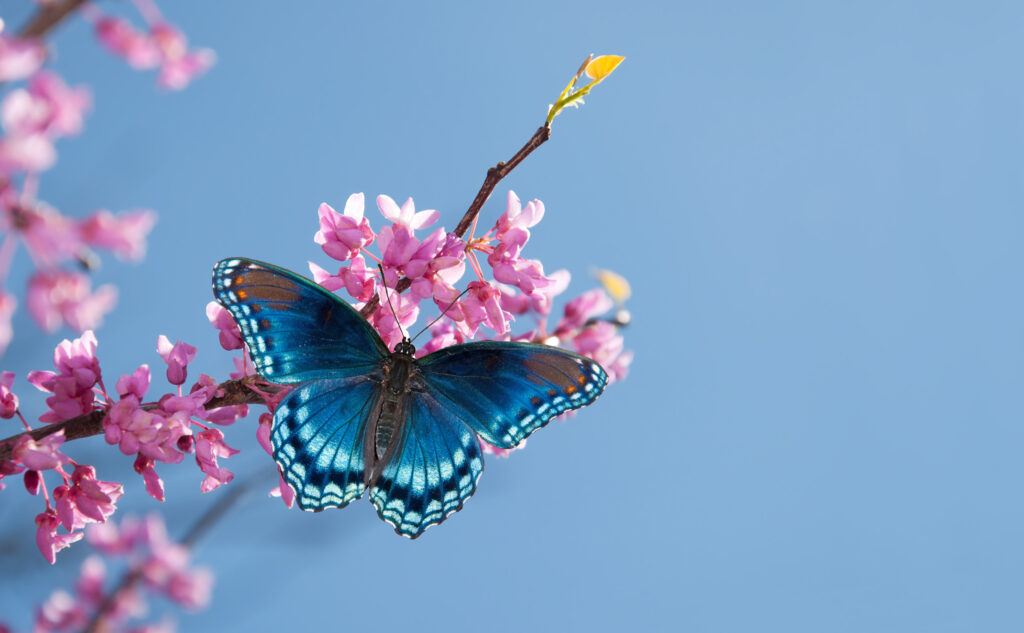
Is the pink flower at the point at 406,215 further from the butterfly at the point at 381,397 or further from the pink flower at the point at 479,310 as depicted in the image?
the butterfly at the point at 381,397

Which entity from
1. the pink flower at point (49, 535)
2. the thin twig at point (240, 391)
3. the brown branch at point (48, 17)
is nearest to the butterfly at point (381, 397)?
the thin twig at point (240, 391)

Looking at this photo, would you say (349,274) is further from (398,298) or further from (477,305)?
(477,305)

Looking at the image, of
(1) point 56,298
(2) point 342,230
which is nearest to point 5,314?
(1) point 56,298

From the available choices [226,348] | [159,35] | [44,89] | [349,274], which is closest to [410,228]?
[349,274]

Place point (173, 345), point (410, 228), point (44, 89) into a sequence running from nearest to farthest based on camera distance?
point (44, 89) → point (173, 345) → point (410, 228)

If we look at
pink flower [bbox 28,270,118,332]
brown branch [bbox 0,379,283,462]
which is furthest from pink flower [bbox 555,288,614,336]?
→ pink flower [bbox 28,270,118,332]
